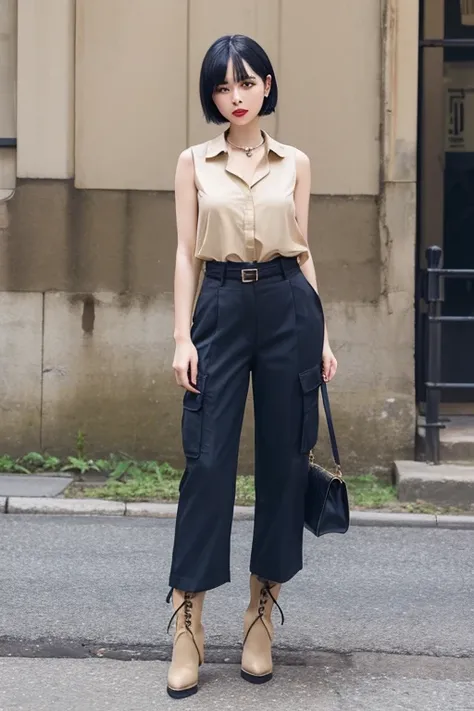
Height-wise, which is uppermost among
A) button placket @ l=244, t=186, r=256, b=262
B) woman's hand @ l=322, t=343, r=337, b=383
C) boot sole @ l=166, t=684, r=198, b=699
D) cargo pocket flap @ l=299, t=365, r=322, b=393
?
button placket @ l=244, t=186, r=256, b=262

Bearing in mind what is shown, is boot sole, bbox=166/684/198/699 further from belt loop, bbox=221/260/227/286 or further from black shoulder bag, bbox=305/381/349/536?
belt loop, bbox=221/260/227/286

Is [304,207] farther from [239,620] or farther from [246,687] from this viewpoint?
[239,620]

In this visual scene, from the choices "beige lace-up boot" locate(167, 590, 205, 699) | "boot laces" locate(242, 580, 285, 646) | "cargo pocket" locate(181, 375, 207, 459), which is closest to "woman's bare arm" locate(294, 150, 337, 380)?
"cargo pocket" locate(181, 375, 207, 459)

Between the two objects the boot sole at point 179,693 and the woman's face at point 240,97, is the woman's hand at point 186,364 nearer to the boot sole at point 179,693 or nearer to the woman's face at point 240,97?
the woman's face at point 240,97

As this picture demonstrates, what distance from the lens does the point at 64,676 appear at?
151 inches

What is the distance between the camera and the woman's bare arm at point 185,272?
3.60 metres

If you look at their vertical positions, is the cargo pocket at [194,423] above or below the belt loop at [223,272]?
below

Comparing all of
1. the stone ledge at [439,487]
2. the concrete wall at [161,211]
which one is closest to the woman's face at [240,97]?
the stone ledge at [439,487]

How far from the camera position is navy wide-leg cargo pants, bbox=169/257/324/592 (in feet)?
11.8

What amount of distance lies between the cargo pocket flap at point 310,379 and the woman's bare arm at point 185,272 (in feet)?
1.16

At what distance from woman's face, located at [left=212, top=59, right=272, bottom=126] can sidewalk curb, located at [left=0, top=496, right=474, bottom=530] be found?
331 cm

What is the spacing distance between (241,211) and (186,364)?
52cm

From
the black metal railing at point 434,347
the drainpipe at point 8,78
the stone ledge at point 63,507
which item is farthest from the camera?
the drainpipe at point 8,78

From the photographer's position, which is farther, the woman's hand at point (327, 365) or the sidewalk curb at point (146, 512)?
the sidewalk curb at point (146, 512)
